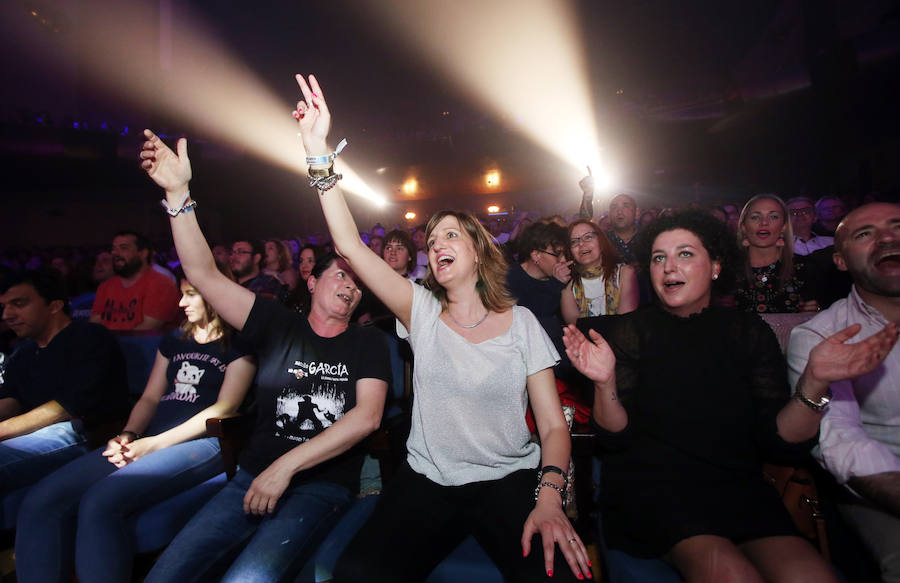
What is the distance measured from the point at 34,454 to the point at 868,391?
13.4 feet

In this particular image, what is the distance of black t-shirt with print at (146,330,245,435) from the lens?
2.45m

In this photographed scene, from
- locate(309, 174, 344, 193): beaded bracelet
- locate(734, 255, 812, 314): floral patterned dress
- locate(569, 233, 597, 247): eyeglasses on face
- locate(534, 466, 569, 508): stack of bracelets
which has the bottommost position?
locate(534, 466, 569, 508): stack of bracelets

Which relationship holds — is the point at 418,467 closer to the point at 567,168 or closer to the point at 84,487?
the point at 84,487

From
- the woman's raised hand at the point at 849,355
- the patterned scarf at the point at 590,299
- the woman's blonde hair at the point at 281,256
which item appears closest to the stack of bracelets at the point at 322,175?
the woman's raised hand at the point at 849,355

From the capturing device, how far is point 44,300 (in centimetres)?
272

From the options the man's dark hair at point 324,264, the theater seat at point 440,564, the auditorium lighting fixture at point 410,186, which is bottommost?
the theater seat at point 440,564

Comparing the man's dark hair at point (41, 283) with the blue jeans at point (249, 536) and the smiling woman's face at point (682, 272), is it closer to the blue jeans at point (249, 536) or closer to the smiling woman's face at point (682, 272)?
the blue jeans at point (249, 536)

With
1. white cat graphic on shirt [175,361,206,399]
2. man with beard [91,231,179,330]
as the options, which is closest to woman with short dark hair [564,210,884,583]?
white cat graphic on shirt [175,361,206,399]

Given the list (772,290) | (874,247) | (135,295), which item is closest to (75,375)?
(135,295)

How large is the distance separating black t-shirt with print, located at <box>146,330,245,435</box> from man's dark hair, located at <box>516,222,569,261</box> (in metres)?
2.50

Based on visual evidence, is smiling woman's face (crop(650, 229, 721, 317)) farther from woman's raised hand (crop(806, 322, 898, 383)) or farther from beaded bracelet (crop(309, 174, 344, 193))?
beaded bracelet (crop(309, 174, 344, 193))

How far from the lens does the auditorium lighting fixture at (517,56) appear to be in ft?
37.0

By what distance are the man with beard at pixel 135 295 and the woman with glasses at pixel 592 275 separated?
3538 millimetres

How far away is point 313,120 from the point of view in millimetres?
1827
